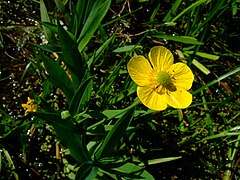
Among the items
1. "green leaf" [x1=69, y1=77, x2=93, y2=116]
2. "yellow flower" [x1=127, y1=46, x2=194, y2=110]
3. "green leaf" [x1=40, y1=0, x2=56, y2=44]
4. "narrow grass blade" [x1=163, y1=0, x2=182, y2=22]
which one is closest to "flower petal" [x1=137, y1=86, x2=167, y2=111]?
"yellow flower" [x1=127, y1=46, x2=194, y2=110]

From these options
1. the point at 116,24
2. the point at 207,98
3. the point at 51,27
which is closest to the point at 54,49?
the point at 51,27

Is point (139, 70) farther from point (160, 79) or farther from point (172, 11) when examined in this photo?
point (172, 11)

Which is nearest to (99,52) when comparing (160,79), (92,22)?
(92,22)

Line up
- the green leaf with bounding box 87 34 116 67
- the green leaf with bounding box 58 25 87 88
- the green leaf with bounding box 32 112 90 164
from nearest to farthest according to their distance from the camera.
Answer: the green leaf with bounding box 32 112 90 164 < the green leaf with bounding box 58 25 87 88 < the green leaf with bounding box 87 34 116 67

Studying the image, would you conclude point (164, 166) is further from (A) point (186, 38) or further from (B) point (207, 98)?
(A) point (186, 38)

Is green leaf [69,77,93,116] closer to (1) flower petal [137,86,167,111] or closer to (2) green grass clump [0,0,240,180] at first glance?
(2) green grass clump [0,0,240,180]

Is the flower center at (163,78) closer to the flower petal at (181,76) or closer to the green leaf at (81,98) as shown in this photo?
the flower petal at (181,76)

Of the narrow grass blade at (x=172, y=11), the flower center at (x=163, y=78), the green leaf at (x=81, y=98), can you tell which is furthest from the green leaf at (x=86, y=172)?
the narrow grass blade at (x=172, y=11)
